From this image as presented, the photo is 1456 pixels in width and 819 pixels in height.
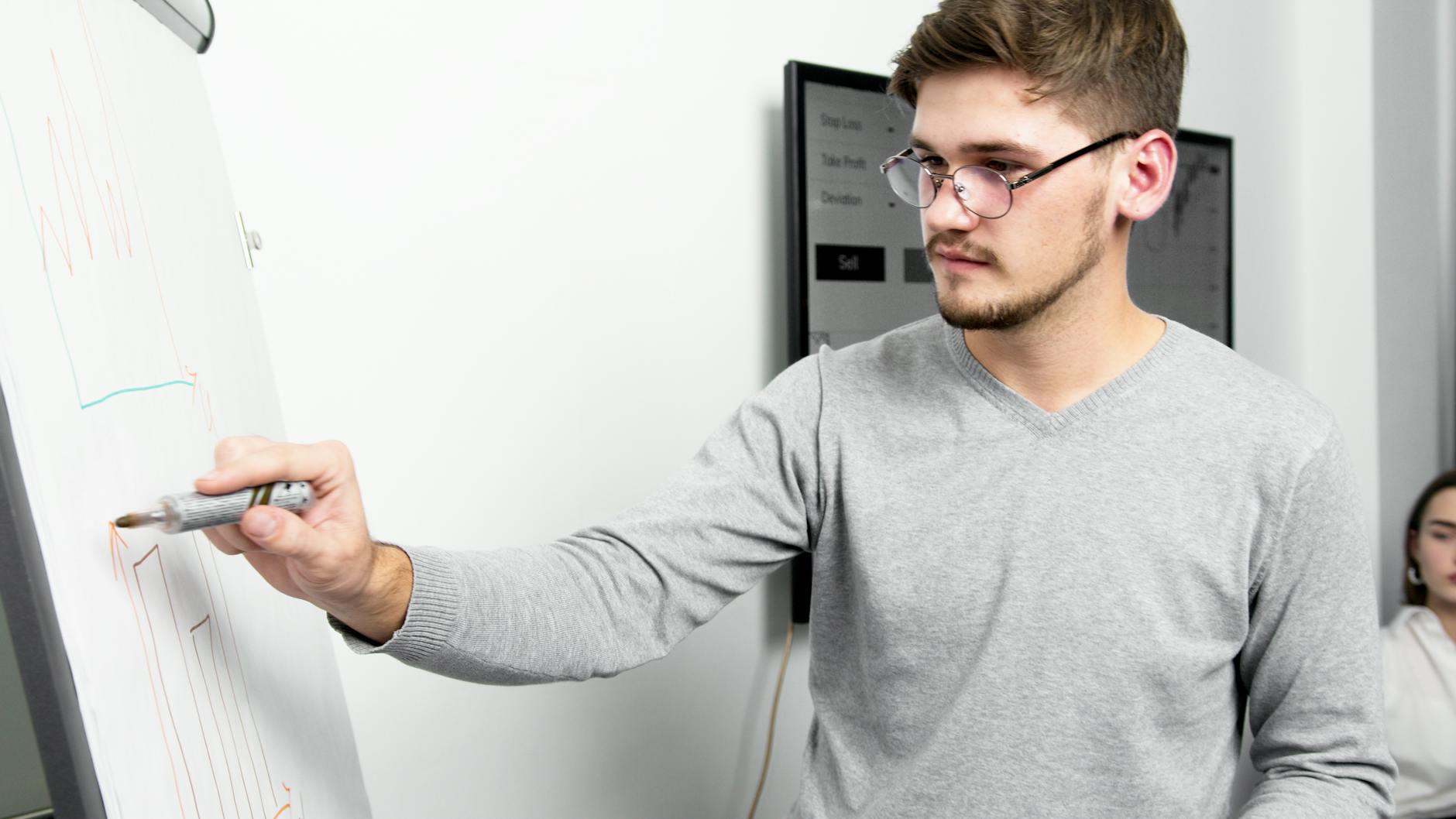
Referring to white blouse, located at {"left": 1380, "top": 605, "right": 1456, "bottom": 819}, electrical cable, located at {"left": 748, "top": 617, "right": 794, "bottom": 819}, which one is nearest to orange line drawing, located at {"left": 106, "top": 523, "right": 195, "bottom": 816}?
electrical cable, located at {"left": 748, "top": 617, "right": 794, "bottom": 819}

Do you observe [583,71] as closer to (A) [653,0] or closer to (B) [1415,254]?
(A) [653,0]

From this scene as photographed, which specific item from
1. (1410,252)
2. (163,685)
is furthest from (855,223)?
(1410,252)

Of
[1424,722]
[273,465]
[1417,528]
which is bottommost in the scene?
[1424,722]

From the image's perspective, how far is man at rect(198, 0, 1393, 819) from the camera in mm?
956

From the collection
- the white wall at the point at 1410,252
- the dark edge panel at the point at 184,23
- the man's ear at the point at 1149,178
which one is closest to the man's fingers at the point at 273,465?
the dark edge panel at the point at 184,23

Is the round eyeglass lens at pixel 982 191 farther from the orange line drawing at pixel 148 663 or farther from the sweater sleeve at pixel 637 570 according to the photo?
the orange line drawing at pixel 148 663

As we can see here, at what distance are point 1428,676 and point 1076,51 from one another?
177 cm

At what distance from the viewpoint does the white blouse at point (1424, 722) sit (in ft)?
6.49

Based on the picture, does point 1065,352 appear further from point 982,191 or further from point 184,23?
point 184,23

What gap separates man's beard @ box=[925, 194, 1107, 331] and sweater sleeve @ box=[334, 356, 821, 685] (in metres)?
0.19

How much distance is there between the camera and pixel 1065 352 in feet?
3.39

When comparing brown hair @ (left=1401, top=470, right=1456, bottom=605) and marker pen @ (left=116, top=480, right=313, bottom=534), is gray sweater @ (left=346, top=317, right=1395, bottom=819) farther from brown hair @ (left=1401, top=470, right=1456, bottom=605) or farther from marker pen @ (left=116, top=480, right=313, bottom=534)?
brown hair @ (left=1401, top=470, right=1456, bottom=605)

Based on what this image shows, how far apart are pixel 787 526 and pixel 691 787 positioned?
69 cm

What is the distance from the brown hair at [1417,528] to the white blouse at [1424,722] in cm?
12
